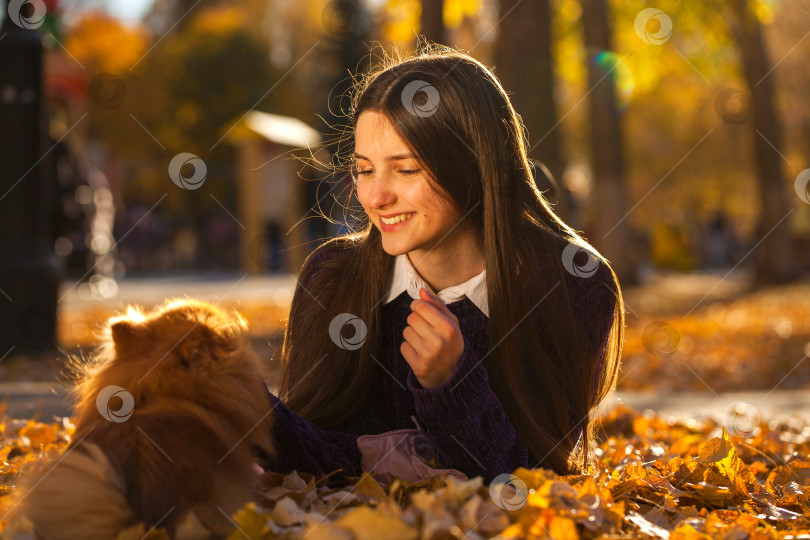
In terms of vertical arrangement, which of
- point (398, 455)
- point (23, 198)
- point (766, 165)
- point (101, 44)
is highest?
point (101, 44)

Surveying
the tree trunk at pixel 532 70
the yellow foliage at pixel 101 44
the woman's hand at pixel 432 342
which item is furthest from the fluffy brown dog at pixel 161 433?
the yellow foliage at pixel 101 44

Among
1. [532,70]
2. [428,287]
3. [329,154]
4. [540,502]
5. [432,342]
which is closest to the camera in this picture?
[540,502]

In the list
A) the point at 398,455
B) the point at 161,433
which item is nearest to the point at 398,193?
the point at 398,455

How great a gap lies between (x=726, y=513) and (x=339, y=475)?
122 cm

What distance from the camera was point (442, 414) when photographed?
8.52ft

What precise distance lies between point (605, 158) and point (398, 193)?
1057 cm

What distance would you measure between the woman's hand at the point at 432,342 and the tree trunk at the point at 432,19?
14.7 ft

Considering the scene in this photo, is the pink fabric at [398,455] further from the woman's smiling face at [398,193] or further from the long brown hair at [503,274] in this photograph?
the woman's smiling face at [398,193]

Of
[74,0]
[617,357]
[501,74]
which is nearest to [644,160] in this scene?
[74,0]

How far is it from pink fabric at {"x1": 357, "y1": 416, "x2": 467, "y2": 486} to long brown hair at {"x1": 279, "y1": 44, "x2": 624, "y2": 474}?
226 millimetres

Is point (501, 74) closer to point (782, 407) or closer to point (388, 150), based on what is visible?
point (782, 407)

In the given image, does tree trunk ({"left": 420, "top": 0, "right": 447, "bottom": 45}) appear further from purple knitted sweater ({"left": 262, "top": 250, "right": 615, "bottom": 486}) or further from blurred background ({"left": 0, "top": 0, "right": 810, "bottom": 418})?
purple knitted sweater ({"left": 262, "top": 250, "right": 615, "bottom": 486})

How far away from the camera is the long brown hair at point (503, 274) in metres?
2.86

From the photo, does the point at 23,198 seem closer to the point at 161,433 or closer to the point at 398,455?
the point at 398,455
